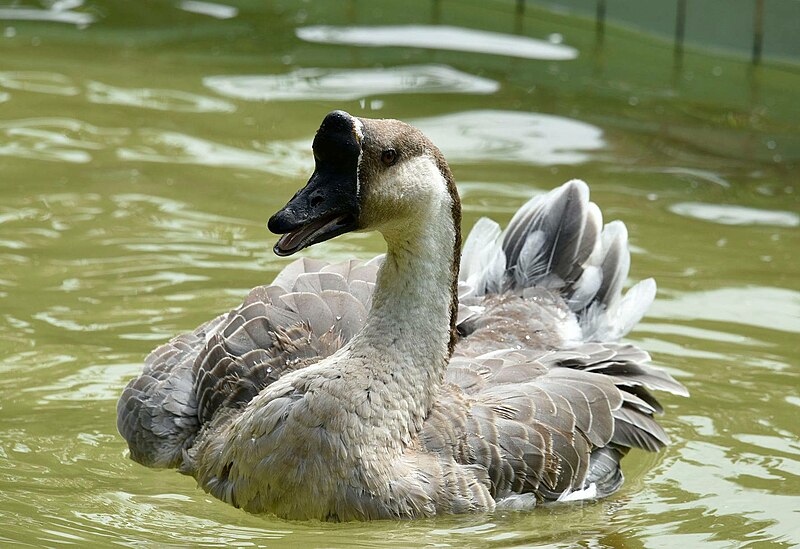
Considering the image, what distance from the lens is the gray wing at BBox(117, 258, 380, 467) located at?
6.01m

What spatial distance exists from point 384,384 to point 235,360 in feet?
2.52

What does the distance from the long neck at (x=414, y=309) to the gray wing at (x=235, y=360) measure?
0.48 metres

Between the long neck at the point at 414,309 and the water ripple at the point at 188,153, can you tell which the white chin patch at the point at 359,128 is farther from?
the water ripple at the point at 188,153

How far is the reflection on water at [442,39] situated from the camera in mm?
13062

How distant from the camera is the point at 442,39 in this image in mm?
13297

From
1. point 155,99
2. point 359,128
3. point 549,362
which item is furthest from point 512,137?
point 359,128

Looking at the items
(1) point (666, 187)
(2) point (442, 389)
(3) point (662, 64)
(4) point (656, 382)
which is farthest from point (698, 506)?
(3) point (662, 64)

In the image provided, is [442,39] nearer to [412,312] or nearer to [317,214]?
[412,312]

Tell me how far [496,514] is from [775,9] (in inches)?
331

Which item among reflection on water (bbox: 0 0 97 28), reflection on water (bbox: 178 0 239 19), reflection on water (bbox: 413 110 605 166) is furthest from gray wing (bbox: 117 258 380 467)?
reflection on water (bbox: 178 0 239 19)

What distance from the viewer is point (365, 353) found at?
561cm

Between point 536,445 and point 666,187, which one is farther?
point 666,187

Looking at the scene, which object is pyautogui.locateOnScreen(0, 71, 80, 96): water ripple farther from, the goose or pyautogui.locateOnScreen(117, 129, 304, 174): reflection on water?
the goose

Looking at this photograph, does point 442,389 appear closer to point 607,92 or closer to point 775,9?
point 607,92
